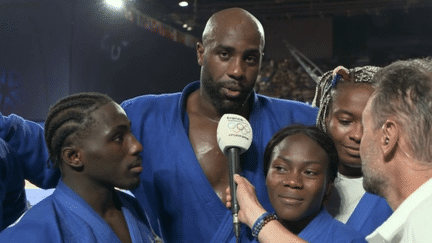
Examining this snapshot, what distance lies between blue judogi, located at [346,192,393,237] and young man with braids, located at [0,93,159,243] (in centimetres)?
51

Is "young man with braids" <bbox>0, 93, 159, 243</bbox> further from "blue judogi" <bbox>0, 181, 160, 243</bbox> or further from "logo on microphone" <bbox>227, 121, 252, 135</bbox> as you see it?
"logo on microphone" <bbox>227, 121, 252, 135</bbox>

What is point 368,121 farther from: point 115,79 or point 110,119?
point 115,79

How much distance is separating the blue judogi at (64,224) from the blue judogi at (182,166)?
294 mm

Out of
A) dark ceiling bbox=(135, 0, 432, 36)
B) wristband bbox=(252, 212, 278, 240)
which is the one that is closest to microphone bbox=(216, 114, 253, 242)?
wristband bbox=(252, 212, 278, 240)

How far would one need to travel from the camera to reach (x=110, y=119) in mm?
1324

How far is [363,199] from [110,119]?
25.9 inches

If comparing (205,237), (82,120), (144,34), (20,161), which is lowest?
(205,237)

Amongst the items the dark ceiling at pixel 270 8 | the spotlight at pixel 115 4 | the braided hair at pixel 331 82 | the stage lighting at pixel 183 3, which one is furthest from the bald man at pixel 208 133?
the stage lighting at pixel 183 3

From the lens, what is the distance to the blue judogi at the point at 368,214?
1403mm

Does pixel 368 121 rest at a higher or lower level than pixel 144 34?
lower

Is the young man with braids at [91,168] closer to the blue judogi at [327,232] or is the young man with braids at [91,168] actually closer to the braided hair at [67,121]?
the braided hair at [67,121]

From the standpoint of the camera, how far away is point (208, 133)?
173cm

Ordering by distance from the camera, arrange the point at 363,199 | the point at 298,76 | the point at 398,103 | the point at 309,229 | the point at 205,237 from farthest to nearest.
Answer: the point at 298,76
the point at 205,237
the point at 363,199
the point at 309,229
the point at 398,103

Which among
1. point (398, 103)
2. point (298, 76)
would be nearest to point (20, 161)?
point (398, 103)
